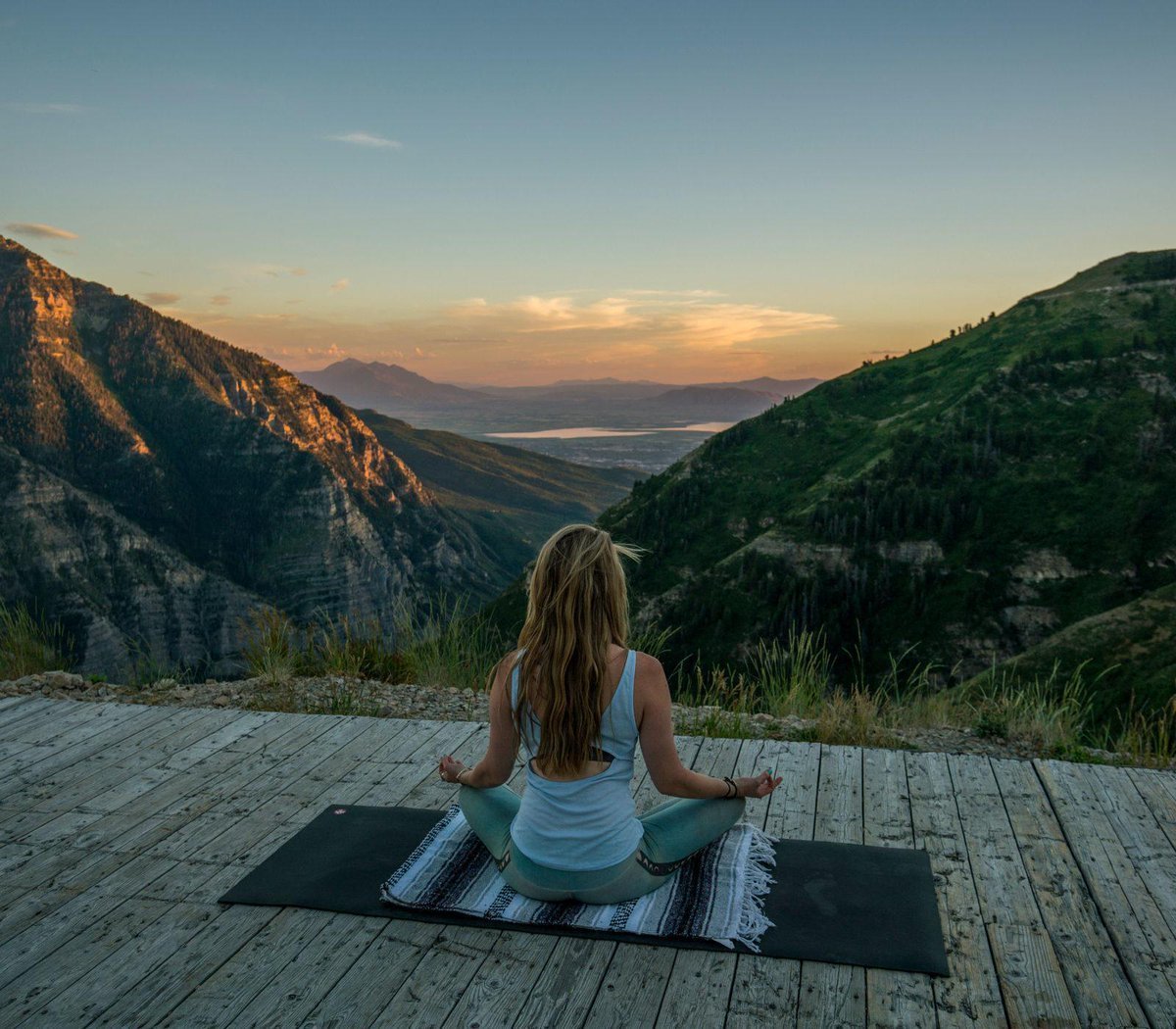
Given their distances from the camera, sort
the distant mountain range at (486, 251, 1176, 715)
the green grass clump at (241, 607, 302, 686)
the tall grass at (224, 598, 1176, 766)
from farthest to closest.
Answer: the distant mountain range at (486, 251, 1176, 715), the green grass clump at (241, 607, 302, 686), the tall grass at (224, 598, 1176, 766)

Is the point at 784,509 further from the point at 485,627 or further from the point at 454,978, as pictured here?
the point at 454,978

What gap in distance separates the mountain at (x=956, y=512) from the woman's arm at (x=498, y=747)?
6166 cm

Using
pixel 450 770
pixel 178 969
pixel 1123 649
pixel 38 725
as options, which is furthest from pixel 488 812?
pixel 1123 649

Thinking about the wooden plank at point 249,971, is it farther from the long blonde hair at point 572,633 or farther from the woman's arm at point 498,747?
the long blonde hair at point 572,633

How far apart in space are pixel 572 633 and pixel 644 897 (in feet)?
4.17

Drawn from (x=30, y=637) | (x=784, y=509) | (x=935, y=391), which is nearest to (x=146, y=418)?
(x=784, y=509)

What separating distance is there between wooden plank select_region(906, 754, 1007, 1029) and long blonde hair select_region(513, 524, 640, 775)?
1.52 m

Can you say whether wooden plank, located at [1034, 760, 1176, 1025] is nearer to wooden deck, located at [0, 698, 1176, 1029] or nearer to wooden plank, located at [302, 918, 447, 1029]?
wooden deck, located at [0, 698, 1176, 1029]

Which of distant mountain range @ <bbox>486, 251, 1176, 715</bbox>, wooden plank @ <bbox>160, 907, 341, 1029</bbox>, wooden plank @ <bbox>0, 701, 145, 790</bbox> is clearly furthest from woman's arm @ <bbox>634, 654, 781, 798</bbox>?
distant mountain range @ <bbox>486, 251, 1176, 715</bbox>

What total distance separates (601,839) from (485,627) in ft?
19.0

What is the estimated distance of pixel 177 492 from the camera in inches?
4902

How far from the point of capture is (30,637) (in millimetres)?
8656

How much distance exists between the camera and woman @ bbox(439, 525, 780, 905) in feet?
10.6

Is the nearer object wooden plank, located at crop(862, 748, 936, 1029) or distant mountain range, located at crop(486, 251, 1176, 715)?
wooden plank, located at crop(862, 748, 936, 1029)
